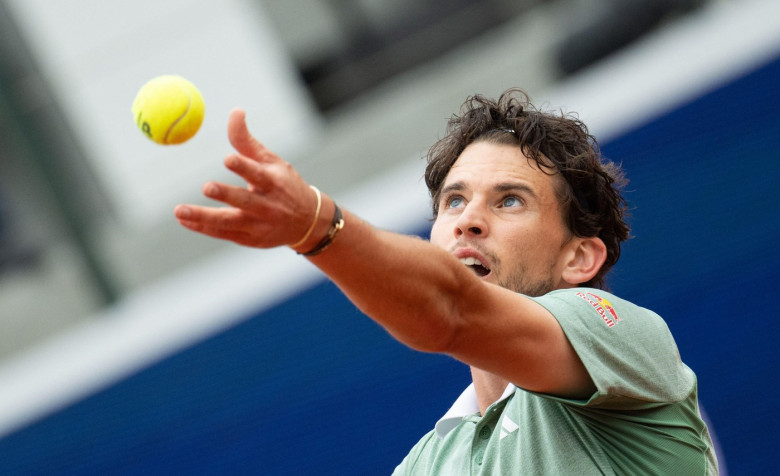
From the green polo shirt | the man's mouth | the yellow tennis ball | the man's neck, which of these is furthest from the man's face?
the yellow tennis ball

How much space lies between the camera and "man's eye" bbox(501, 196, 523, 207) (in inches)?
104

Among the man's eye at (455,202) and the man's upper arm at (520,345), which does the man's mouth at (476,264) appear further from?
the man's upper arm at (520,345)

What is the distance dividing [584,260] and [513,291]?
47 centimetres

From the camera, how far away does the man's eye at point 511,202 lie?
2.65m

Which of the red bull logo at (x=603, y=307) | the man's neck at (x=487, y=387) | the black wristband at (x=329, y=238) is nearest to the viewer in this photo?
the black wristband at (x=329, y=238)

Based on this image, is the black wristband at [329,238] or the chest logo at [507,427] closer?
the black wristband at [329,238]

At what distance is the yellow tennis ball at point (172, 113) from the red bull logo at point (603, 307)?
1.06 metres

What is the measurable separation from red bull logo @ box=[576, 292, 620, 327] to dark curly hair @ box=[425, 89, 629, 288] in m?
0.55

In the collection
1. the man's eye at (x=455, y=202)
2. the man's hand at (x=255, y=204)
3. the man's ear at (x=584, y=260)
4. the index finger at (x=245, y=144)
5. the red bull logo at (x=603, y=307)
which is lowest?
the red bull logo at (x=603, y=307)

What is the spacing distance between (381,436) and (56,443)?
177cm

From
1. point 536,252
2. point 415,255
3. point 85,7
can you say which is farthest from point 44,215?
point 415,255

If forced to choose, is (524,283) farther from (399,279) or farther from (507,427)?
(399,279)

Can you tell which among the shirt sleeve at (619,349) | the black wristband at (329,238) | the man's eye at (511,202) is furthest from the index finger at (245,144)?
the man's eye at (511,202)

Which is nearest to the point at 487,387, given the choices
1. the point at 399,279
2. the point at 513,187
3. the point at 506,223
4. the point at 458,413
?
the point at 458,413
